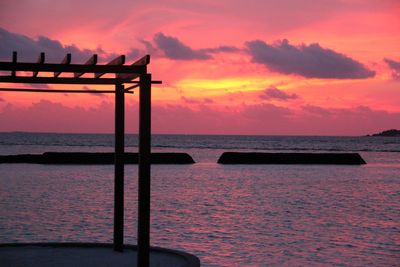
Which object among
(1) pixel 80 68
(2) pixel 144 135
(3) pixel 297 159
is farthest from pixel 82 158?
(2) pixel 144 135

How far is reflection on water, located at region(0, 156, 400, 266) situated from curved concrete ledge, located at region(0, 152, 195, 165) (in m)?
34.3

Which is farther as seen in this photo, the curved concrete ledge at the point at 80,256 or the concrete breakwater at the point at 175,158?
the concrete breakwater at the point at 175,158

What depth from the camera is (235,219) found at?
1117 inches

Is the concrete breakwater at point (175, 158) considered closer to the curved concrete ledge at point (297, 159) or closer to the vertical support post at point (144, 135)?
the curved concrete ledge at point (297, 159)

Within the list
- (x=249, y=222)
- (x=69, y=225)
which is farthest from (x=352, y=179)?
(x=69, y=225)

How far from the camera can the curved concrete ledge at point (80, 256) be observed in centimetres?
1355

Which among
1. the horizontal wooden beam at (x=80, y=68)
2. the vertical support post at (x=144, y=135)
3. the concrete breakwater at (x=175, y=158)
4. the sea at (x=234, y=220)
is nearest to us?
the horizontal wooden beam at (x=80, y=68)

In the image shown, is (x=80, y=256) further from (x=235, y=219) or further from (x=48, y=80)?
(x=235, y=219)

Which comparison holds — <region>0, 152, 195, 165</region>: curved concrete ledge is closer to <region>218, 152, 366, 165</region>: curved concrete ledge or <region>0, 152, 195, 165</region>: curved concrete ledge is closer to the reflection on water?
<region>218, 152, 366, 165</region>: curved concrete ledge

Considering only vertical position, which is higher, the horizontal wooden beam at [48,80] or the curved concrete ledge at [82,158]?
the horizontal wooden beam at [48,80]

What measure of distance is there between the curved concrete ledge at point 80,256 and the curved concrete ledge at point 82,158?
67.5 metres

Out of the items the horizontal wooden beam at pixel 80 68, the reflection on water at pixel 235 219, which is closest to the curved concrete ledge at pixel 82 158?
the reflection on water at pixel 235 219

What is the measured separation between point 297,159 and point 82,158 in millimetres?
28577

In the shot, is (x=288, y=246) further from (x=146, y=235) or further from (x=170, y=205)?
(x=170, y=205)
